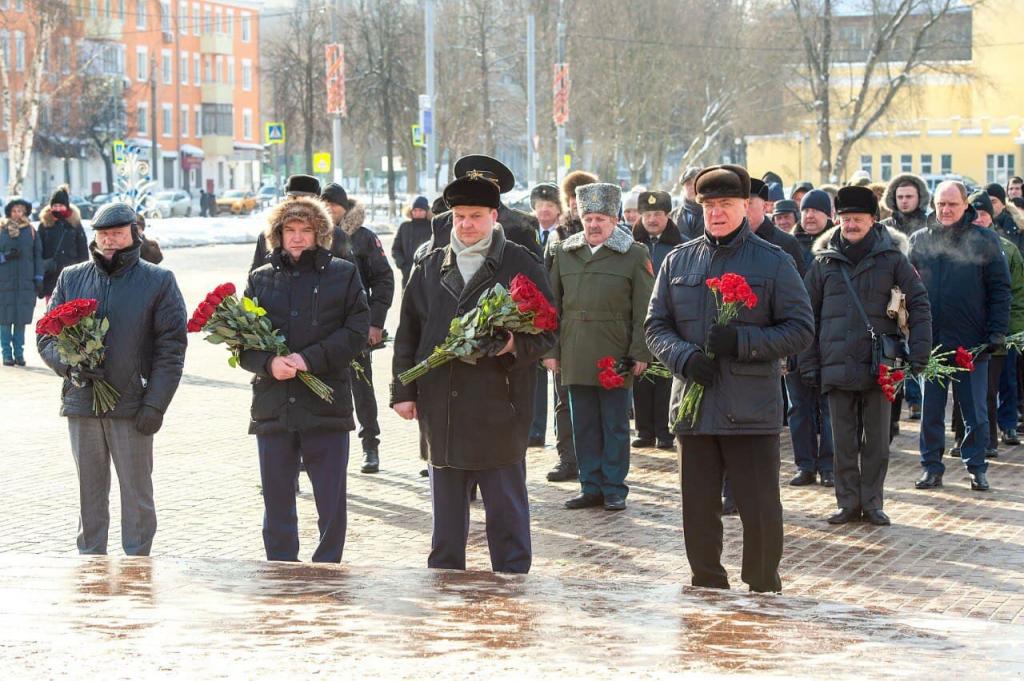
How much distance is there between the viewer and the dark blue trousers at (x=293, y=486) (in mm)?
7367

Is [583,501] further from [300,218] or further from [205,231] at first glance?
[205,231]

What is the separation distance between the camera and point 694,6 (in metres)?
70.7

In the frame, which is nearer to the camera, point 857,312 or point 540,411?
point 857,312

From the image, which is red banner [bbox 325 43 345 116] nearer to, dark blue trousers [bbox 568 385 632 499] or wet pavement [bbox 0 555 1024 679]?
dark blue trousers [bbox 568 385 632 499]

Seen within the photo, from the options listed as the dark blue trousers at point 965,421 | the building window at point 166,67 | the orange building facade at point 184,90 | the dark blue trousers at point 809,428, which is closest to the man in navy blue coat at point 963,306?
the dark blue trousers at point 965,421

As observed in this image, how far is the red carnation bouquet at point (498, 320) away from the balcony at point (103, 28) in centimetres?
7566

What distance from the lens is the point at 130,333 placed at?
744 cm

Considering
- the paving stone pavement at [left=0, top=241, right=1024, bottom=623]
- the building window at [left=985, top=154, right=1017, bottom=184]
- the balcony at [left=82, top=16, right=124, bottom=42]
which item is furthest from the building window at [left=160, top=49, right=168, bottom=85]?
the paving stone pavement at [left=0, top=241, right=1024, bottom=623]

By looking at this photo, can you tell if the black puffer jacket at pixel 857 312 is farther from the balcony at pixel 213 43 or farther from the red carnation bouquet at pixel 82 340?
the balcony at pixel 213 43

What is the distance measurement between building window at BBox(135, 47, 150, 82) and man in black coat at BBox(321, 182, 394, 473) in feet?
301

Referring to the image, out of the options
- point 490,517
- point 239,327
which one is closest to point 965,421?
point 490,517

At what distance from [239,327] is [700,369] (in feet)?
6.64

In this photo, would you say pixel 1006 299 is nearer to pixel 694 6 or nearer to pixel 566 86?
pixel 566 86

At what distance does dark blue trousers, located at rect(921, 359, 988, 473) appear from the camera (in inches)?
415
